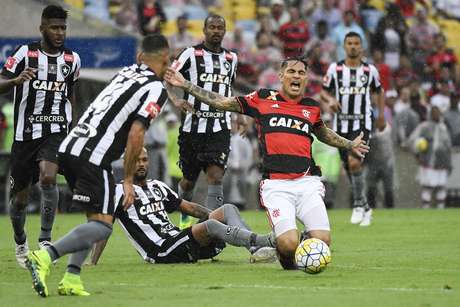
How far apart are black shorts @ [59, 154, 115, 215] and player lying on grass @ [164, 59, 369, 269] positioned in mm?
2166

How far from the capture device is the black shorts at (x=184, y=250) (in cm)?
1177

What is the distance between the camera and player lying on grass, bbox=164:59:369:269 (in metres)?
11.5

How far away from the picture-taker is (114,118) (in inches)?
373

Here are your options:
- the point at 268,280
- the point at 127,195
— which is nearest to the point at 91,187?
the point at 127,195

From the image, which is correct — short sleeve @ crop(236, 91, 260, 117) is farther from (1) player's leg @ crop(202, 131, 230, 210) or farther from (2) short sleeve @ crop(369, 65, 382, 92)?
(2) short sleeve @ crop(369, 65, 382, 92)

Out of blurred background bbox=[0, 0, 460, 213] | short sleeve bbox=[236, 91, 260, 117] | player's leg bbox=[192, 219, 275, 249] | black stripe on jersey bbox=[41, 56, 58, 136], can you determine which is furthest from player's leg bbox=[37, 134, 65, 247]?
blurred background bbox=[0, 0, 460, 213]

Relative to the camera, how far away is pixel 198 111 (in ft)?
49.5

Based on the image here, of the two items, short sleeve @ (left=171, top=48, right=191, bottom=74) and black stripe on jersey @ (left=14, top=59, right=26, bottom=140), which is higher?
short sleeve @ (left=171, top=48, right=191, bottom=74)

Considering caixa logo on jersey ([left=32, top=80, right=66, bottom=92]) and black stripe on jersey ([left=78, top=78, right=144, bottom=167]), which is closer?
black stripe on jersey ([left=78, top=78, right=144, bottom=167])

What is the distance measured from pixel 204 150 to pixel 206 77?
925mm

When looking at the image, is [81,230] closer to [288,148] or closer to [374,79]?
[288,148]

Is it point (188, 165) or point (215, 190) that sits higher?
point (188, 165)

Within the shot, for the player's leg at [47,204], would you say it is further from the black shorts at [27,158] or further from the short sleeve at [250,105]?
the short sleeve at [250,105]

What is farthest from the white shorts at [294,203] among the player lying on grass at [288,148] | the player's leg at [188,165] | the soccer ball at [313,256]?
the player's leg at [188,165]
